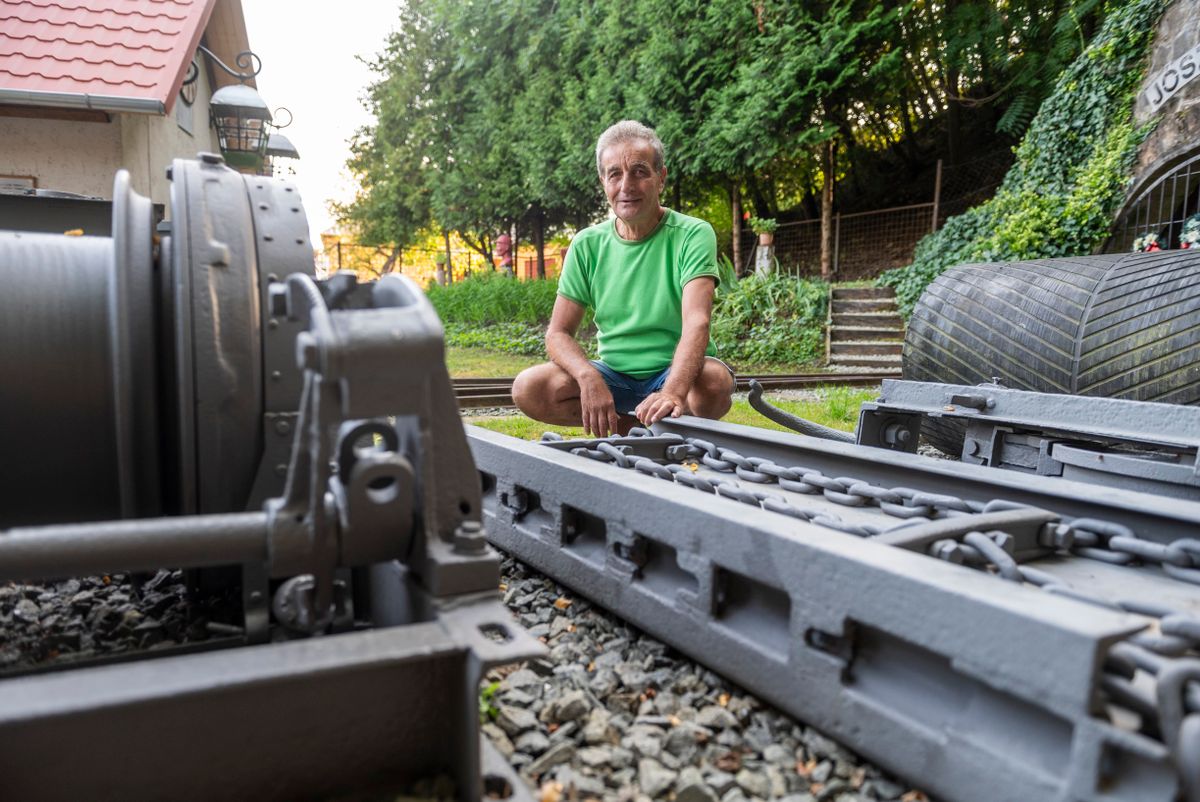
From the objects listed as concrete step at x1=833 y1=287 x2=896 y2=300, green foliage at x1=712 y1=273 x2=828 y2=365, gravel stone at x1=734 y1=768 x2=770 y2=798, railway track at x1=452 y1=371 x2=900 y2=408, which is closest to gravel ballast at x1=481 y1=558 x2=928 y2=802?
gravel stone at x1=734 y1=768 x2=770 y2=798

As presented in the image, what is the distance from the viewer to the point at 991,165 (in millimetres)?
19766

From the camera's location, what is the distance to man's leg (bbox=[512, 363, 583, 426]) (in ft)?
13.8

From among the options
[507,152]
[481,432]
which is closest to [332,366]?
[481,432]

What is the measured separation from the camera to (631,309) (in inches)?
168

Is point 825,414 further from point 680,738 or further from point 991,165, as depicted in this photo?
point 991,165

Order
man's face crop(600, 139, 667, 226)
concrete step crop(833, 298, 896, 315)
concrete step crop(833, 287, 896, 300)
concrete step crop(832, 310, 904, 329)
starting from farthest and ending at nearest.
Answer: concrete step crop(833, 287, 896, 300) < concrete step crop(833, 298, 896, 315) < concrete step crop(832, 310, 904, 329) < man's face crop(600, 139, 667, 226)

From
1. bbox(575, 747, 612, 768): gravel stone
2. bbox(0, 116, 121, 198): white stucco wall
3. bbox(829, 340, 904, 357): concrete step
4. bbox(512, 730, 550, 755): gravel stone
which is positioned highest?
bbox(0, 116, 121, 198): white stucco wall

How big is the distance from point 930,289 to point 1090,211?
877cm

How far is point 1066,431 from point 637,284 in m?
2.16

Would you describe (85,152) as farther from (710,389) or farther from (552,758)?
(552,758)

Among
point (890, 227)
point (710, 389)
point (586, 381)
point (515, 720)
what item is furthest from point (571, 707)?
point (890, 227)

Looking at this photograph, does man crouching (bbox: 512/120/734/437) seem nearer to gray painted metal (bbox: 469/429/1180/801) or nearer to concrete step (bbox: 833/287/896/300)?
gray painted metal (bbox: 469/429/1180/801)

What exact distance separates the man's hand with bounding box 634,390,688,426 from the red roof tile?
26.7 ft

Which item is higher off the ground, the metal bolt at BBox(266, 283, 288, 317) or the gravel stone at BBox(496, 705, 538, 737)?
the metal bolt at BBox(266, 283, 288, 317)
